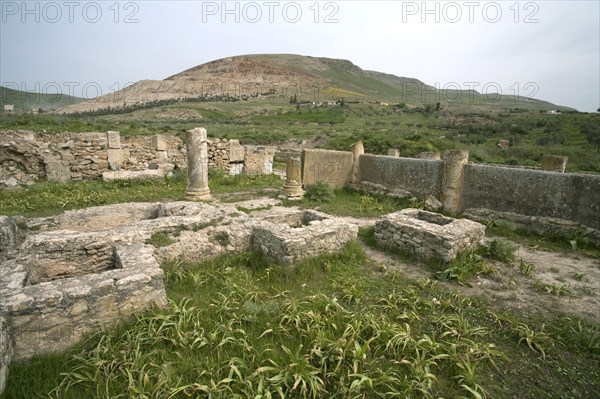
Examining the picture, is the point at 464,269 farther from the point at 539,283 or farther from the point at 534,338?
the point at 534,338

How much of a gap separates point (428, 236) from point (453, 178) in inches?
158

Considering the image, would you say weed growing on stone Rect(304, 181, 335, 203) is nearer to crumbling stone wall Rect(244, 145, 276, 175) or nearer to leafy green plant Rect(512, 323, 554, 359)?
crumbling stone wall Rect(244, 145, 276, 175)

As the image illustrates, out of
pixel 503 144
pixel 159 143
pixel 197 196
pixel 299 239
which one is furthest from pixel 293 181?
pixel 503 144

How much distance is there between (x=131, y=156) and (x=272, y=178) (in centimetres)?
644

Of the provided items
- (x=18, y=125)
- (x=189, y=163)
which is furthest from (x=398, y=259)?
(x=18, y=125)

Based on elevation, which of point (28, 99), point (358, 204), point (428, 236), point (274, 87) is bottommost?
point (428, 236)

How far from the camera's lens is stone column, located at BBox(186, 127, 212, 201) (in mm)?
9430

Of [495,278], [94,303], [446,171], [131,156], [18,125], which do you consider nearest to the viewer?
[94,303]

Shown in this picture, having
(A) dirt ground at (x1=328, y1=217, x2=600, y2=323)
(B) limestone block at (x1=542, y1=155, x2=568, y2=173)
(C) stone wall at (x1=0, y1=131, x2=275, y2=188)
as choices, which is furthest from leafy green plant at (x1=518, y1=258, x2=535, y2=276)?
(C) stone wall at (x1=0, y1=131, x2=275, y2=188)

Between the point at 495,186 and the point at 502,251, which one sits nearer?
the point at 502,251

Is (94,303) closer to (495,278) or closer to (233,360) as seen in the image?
(233,360)

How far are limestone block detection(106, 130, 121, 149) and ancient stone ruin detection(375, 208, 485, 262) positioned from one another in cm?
1167

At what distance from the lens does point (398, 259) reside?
607 cm

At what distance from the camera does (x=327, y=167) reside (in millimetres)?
11992
